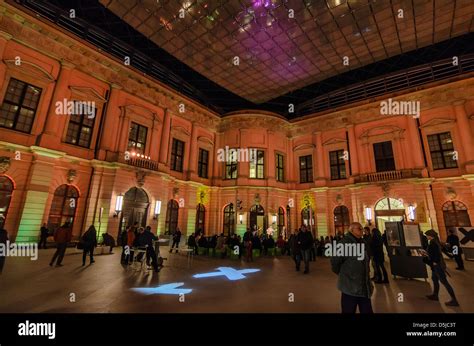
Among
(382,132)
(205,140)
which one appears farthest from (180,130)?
(382,132)

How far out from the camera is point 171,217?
17250 millimetres

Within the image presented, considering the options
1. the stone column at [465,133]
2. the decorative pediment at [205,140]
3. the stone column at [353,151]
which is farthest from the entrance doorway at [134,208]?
the stone column at [465,133]

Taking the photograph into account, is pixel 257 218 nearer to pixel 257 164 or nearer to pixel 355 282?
pixel 257 164

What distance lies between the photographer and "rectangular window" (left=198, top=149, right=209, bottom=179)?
67.1 ft

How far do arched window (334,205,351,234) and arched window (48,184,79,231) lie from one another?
18.6 metres

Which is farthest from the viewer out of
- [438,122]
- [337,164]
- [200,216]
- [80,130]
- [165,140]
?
[337,164]

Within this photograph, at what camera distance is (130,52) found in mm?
17469

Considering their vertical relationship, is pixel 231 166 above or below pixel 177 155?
below

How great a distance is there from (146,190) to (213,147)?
8.32 m

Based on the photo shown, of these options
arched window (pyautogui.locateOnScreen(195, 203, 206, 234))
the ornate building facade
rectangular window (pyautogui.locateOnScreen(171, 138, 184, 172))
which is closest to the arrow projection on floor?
the ornate building facade

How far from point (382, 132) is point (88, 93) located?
21.3 m

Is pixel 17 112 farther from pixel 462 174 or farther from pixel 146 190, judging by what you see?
pixel 462 174

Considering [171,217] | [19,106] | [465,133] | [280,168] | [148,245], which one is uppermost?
[465,133]

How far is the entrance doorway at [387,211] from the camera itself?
619 inches
